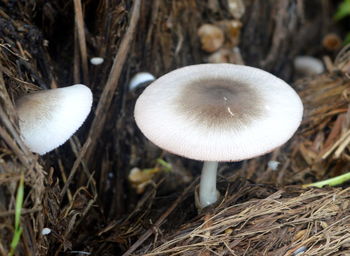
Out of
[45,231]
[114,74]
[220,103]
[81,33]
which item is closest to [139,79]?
[114,74]

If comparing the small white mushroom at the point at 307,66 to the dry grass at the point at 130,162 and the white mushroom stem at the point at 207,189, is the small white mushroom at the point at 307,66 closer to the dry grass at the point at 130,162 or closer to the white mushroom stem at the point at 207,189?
the dry grass at the point at 130,162

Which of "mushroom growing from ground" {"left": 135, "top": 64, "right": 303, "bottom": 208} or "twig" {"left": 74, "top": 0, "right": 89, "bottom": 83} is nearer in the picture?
"mushroom growing from ground" {"left": 135, "top": 64, "right": 303, "bottom": 208}

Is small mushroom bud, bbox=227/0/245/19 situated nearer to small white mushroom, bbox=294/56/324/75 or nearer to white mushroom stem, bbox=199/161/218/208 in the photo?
small white mushroom, bbox=294/56/324/75

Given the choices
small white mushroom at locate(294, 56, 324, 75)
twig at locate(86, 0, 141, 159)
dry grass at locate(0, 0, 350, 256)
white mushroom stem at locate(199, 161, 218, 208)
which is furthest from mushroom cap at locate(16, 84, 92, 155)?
small white mushroom at locate(294, 56, 324, 75)

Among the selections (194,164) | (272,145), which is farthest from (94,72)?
(272,145)

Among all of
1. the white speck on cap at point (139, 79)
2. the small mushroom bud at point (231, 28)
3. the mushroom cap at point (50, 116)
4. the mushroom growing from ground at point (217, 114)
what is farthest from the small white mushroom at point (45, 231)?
the small mushroom bud at point (231, 28)

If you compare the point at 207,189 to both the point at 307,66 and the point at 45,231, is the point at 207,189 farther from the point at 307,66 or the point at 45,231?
the point at 307,66

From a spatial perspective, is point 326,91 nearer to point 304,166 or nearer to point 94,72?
point 304,166
